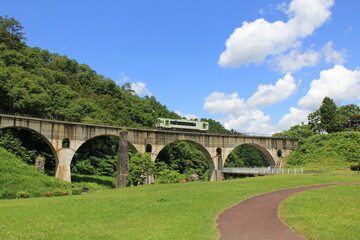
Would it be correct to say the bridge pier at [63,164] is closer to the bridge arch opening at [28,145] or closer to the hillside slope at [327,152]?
the bridge arch opening at [28,145]

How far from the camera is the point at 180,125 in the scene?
55.5m

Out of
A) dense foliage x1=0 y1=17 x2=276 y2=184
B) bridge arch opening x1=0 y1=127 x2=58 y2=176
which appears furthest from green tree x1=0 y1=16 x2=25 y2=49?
bridge arch opening x1=0 y1=127 x2=58 y2=176

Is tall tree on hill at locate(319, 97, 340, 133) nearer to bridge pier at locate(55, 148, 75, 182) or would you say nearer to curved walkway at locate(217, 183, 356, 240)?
bridge pier at locate(55, 148, 75, 182)

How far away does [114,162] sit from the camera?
55688 mm

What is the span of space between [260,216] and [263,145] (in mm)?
45749

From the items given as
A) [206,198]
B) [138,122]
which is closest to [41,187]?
[206,198]

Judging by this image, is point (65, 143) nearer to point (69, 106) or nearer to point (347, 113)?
point (69, 106)

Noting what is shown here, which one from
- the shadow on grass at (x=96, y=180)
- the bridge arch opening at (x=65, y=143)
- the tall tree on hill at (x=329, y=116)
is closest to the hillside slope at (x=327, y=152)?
the tall tree on hill at (x=329, y=116)

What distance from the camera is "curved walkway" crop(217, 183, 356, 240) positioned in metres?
11.4

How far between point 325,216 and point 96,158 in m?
47.0

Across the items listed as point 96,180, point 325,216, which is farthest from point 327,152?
point 325,216

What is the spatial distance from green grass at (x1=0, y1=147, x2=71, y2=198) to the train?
22.3 m

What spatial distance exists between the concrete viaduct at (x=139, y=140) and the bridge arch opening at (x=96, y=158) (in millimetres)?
6552

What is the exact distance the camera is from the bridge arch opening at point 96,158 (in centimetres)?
5184
